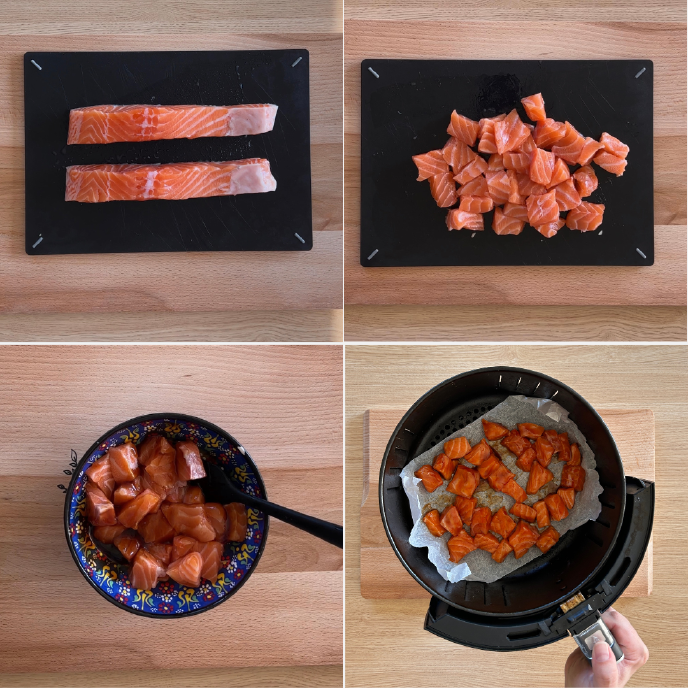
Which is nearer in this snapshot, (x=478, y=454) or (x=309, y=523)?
(x=309, y=523)

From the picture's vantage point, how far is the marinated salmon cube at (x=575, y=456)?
134 centimetres

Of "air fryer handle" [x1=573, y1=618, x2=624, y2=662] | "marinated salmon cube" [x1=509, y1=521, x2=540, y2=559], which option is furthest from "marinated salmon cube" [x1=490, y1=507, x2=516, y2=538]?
"air fryer handle" [x1=573, y1=618, x2=624, y2=662]

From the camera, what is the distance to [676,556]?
151cm

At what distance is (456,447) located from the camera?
1350 mm

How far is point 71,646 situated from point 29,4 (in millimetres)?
1569

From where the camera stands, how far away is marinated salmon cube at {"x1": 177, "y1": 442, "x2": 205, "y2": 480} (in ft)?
4.18

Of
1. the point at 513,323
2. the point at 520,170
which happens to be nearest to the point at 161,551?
the point at 513,323

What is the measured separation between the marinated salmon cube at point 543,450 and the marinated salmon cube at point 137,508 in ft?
2.58

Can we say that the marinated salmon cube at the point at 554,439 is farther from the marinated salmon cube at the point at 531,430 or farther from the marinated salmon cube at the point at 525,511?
the marinated salmon cube at the point at 525,511

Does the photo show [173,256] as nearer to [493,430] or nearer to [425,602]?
[493,430]

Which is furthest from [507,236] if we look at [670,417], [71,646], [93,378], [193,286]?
[71,646]

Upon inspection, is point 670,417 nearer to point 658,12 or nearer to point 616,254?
point 616,254

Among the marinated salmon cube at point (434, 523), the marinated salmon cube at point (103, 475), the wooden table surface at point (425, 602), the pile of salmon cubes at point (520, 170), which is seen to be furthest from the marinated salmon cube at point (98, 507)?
the pile of salmon cubes at point (520, 170)

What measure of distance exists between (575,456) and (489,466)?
177 millimetres
